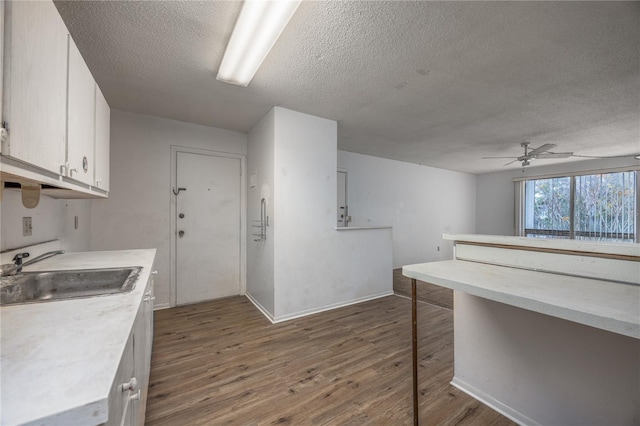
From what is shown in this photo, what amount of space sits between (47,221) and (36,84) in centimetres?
148

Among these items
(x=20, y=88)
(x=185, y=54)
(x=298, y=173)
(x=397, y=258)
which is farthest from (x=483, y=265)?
(x=397, y=258)

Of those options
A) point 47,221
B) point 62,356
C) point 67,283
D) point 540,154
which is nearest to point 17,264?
point 67,283

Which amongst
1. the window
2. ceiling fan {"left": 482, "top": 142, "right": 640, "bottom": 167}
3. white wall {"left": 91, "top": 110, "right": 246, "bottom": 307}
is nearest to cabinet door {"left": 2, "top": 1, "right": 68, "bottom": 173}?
white wall {"left": 91, "top": 110, "right": 246, "bottom": 307}

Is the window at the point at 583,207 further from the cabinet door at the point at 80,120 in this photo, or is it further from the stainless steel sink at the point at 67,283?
the cabinet door at the point at 80,120

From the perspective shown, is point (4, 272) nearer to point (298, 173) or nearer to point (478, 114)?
point (298, 173)

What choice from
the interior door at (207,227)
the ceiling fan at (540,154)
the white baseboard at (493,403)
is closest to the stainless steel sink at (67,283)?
the interior door at (207,227)

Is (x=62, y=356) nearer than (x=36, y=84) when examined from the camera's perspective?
Yes

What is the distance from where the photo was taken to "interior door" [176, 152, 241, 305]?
11.0ft

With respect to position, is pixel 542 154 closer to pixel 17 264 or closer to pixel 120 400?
pixel 120 400

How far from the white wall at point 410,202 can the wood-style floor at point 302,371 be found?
9.07 feet

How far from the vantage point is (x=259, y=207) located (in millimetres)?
3270

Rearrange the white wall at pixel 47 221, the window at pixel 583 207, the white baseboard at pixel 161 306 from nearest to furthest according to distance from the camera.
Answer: the white wall at pixel 47 221, the white baseboard at pixel 161 306, the window at pixel 583 207

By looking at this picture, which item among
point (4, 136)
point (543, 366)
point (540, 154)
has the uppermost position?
point (540, 154)

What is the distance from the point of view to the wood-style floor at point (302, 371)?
1.56 metres
